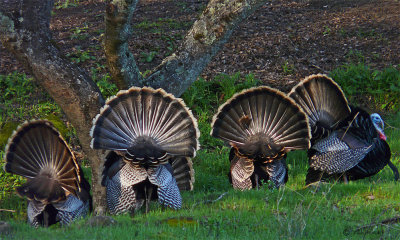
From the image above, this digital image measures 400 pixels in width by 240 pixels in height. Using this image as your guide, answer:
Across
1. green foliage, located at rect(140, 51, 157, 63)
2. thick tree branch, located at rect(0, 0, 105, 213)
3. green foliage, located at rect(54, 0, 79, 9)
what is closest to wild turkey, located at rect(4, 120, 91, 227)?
thick tree branch, located at rect(0, 0, 105, 213)

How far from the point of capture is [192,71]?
703 cm

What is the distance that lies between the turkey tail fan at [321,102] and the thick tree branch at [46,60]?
301 cm

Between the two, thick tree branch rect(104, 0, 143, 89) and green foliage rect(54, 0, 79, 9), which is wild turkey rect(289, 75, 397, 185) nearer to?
thick tree branch rect(104, 0, 143, 89)

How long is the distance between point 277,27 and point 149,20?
321 cm

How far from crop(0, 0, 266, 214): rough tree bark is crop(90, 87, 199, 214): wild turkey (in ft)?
0.82

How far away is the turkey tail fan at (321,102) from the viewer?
319 inches

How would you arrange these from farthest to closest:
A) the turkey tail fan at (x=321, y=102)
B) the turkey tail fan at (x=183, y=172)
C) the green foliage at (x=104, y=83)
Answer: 1. the green foliage at (x=104, y=83)
2. the turkey tail fan at (x=321, y=102)
3. the turkey tail fan at (x=183, y=172)

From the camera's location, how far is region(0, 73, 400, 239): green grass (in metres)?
4.84

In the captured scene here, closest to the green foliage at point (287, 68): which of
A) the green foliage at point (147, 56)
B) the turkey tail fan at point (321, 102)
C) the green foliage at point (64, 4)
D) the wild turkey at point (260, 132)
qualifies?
the green foliage at point (147, 56)

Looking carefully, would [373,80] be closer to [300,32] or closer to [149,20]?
[300,32]

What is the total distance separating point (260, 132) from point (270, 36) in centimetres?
614

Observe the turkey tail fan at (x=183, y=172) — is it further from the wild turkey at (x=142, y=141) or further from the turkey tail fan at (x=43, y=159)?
the turkey tail fan at (x=43, y=159)

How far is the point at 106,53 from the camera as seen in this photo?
6703mm

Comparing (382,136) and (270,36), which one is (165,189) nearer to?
(382,136)
